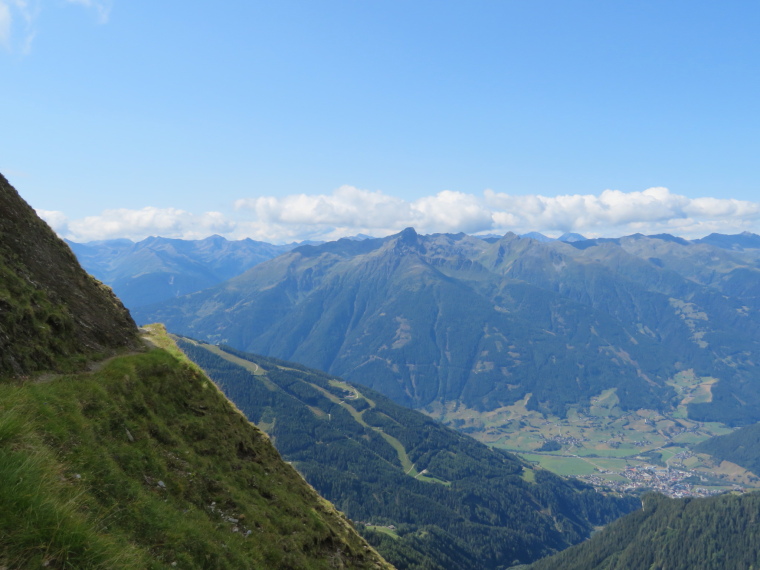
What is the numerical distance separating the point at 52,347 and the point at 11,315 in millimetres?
2377

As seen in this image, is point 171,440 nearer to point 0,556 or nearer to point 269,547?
point 269,547

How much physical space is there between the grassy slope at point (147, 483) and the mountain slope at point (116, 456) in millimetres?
46

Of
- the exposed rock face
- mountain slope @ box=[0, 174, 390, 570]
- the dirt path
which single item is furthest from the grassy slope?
the exposed rock face

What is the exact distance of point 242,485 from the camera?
22609 millimetres

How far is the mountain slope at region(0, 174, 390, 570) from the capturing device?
7.62m

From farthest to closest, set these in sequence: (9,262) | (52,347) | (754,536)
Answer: (754,536) < (9,262) < (52,347)

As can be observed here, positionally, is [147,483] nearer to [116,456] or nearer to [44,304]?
[116,456]

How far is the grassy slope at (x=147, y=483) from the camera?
7297 mm

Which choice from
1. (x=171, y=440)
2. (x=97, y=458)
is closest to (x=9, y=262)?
(x=171, y=440)

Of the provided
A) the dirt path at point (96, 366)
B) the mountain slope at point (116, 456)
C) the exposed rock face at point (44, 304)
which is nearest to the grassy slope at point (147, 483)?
the mountain slope at point (116, 456)

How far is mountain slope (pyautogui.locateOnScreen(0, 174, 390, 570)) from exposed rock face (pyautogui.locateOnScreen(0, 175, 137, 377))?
0.31 feet

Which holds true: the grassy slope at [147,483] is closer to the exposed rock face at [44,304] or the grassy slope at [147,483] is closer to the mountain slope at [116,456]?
the mountain slope at [116,456]

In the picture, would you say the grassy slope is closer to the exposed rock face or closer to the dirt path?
the dirt path

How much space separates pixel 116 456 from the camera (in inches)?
618
